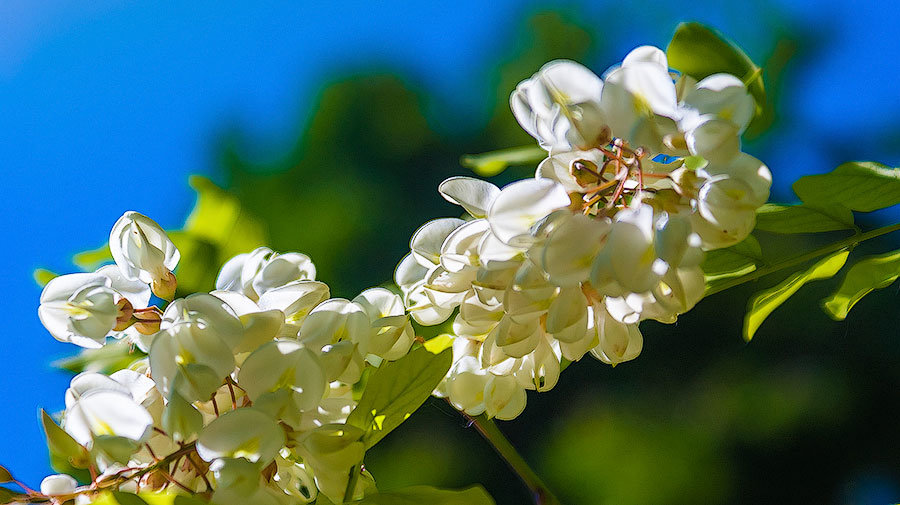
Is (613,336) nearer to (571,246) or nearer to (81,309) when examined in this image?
(571,246)

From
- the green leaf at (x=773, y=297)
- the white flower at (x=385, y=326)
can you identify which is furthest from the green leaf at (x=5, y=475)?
the green leaf at (x=773, y=297)

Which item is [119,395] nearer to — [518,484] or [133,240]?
[133,240]

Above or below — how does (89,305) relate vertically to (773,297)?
above

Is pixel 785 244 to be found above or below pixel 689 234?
below

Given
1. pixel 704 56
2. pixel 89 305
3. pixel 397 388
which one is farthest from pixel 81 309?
pixel 704 56

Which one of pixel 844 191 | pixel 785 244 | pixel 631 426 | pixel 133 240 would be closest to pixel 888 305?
pixel 785 244

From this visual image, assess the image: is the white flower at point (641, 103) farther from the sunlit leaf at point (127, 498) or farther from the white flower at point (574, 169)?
the sunlit leaf at point (127, 498)
